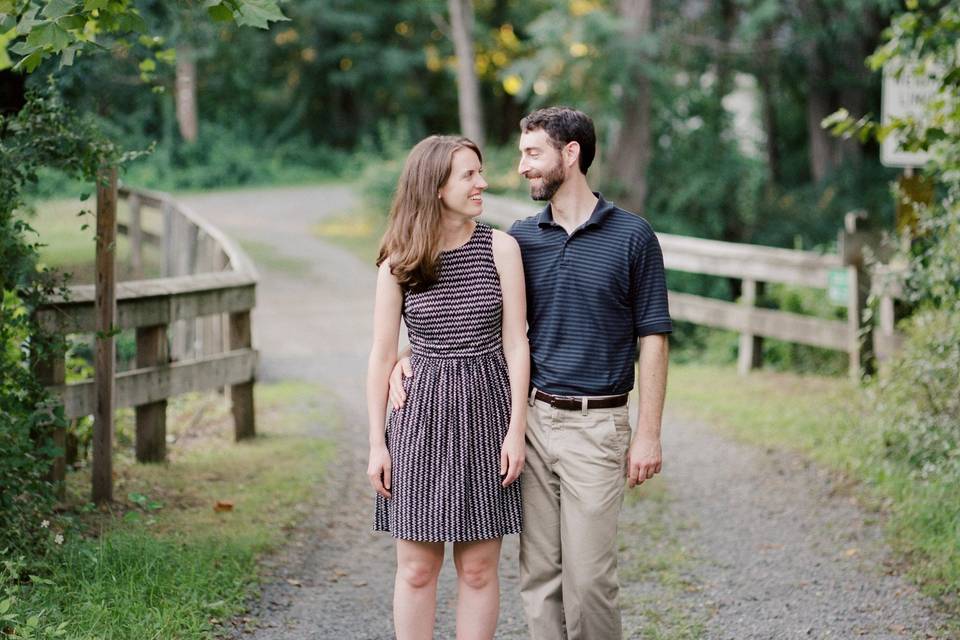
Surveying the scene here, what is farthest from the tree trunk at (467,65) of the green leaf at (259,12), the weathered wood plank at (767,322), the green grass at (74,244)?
Result: the green leaf at (259,12)

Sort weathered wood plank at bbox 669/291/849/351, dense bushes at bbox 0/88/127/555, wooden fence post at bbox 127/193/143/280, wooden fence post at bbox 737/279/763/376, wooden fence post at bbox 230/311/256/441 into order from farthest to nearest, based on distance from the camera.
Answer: wooden fence post at bbox 127/193/143/280 → wooden fence post at bbox 737/279/763/376 → weathered wood plank at bbox 669/291/849/351 → wooden fence post at bbox 230/311/256/441 → dense bushes at bbox 0/88/127/555

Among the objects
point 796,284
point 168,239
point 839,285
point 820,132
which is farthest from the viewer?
point 820,132

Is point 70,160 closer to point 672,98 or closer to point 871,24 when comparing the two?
point 672,98

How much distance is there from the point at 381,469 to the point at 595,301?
33.7 inches

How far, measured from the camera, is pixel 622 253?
3717mm

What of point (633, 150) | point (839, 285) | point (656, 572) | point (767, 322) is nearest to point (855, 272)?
point (839, 285)

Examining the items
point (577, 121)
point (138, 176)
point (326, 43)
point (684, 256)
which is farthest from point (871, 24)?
point (326, 43)

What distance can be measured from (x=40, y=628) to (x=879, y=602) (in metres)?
3.38

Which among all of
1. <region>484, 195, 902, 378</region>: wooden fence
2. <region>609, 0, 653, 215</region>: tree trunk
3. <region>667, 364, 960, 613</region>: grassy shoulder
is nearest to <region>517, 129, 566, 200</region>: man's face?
<region>667, 364, 960, 613</region>: grassy shoulder

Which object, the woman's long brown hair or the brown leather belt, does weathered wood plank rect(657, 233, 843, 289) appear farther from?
the woman's long brown hair

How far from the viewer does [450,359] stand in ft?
12.2

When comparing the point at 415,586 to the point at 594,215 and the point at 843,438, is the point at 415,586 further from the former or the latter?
the point at 843,438

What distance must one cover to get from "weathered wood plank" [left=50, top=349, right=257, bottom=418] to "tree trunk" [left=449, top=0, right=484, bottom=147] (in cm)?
1230

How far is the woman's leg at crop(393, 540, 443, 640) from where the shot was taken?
12.5 feet
